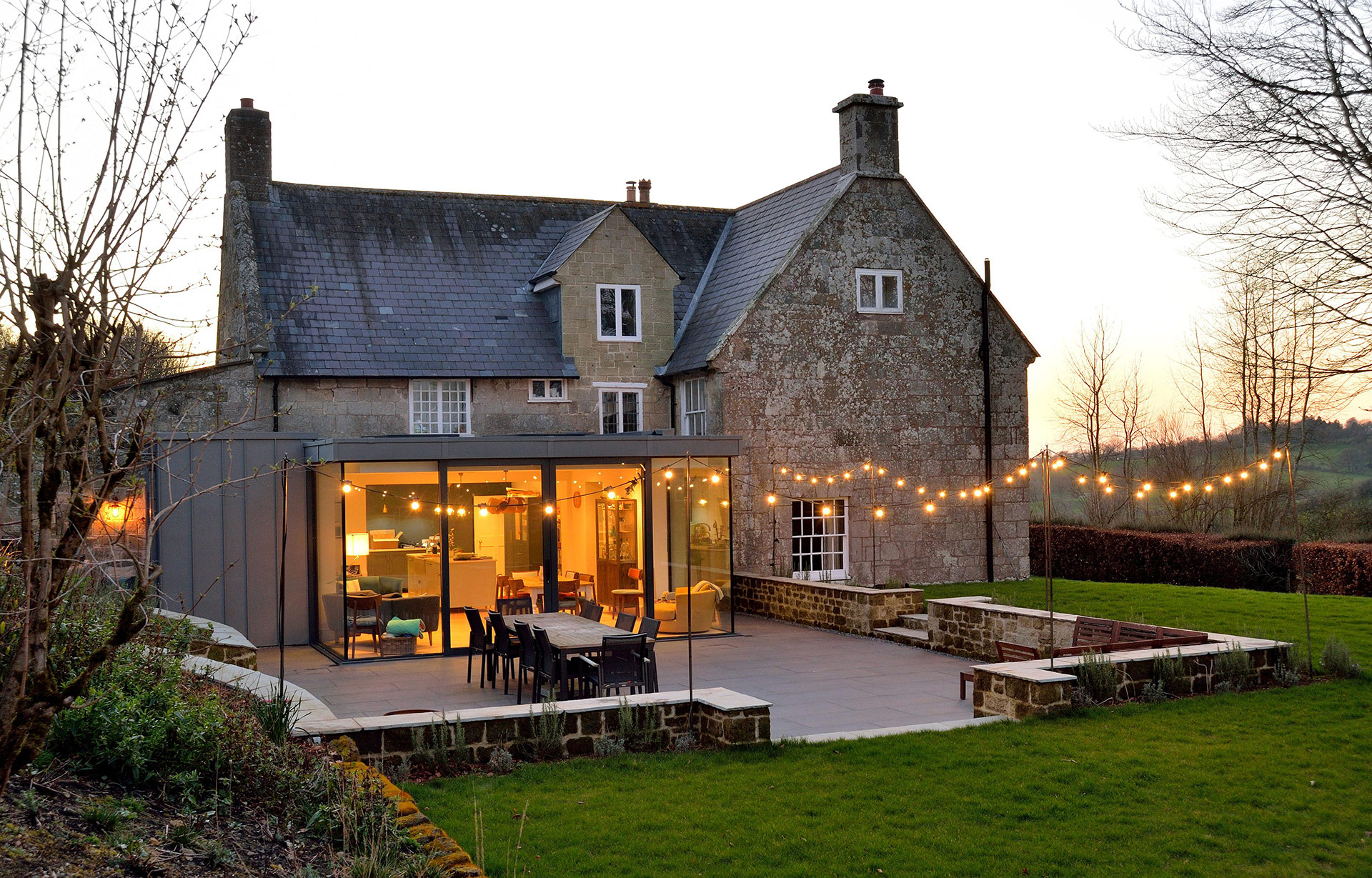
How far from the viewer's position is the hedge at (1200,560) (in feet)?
69.1

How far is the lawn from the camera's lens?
6.84 meters

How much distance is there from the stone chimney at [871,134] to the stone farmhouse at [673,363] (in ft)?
0.15

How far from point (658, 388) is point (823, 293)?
12.4 ft

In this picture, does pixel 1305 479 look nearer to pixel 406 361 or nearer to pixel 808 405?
pixel 808 405

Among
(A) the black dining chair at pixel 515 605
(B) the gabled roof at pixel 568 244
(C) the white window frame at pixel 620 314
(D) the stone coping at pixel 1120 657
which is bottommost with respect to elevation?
(D) the stone coping at pixel 1120 657

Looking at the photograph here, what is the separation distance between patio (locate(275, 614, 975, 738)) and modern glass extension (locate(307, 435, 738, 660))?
696mm

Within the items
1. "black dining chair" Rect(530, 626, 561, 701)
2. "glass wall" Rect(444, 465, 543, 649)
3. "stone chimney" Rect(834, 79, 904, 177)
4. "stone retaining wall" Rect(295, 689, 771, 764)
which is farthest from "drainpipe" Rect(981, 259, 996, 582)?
"stone retaining wall" Rect(295, 689, 771, 764)

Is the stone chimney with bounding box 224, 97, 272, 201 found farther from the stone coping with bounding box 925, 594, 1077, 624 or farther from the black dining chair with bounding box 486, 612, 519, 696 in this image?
the stone coping with bounding box 925, 594, 1077, 624

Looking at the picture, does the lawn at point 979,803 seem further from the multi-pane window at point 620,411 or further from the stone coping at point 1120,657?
the multi-pane window at point 620,411

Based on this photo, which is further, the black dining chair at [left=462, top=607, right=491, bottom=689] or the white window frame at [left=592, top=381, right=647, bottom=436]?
the white window frame at [left=592, top=381, right=647, bottom=436]

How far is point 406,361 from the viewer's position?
20547 millimetres

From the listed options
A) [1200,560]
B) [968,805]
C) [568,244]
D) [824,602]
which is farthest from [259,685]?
[1200,560]

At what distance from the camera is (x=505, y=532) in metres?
17.4

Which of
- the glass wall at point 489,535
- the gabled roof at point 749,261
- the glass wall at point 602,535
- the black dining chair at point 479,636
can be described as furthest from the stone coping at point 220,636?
the gabled roof at point 749,261
